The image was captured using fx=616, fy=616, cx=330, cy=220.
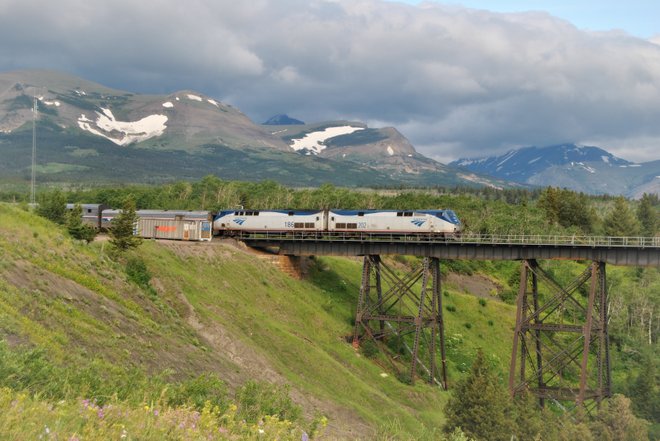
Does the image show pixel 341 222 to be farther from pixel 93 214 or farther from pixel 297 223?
pixel 93 214

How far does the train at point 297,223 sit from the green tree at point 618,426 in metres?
23.4

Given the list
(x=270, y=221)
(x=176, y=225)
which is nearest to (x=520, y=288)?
(x=270, y=221)

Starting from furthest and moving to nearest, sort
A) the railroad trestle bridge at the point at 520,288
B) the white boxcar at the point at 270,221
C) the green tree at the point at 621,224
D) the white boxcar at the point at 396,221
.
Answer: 1. the green tree at the point at 621,224
2. the white boxcar at the point at 270,221
3. the white boxcar at the point at 396,221
4. the railroad trestle bridge at the point at 520,288

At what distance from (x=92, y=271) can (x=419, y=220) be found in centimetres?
3476

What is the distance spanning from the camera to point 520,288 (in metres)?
55.1

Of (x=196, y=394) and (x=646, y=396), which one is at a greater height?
(x=196, y=394)

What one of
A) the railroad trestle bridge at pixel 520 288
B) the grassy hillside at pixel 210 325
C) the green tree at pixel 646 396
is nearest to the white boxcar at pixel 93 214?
the railroad trestle bridge at pixel 520 288

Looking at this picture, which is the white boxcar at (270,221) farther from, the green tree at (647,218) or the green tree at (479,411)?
the green tree at (647,218)

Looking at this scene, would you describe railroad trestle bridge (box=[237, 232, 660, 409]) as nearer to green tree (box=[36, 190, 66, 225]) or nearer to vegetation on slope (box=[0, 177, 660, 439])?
vegetation on slope (box=[0, 177, 660, 439])

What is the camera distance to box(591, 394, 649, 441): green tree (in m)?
43.8

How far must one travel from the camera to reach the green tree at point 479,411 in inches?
1554

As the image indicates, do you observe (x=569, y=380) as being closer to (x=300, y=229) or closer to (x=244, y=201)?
(x=300, y=229)

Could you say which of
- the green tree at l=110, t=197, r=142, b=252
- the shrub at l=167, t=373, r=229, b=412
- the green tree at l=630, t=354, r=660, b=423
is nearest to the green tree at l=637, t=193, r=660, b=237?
the green tree at l=630, t=354, r=660, b=423

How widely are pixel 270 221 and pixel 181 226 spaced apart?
424 inches
